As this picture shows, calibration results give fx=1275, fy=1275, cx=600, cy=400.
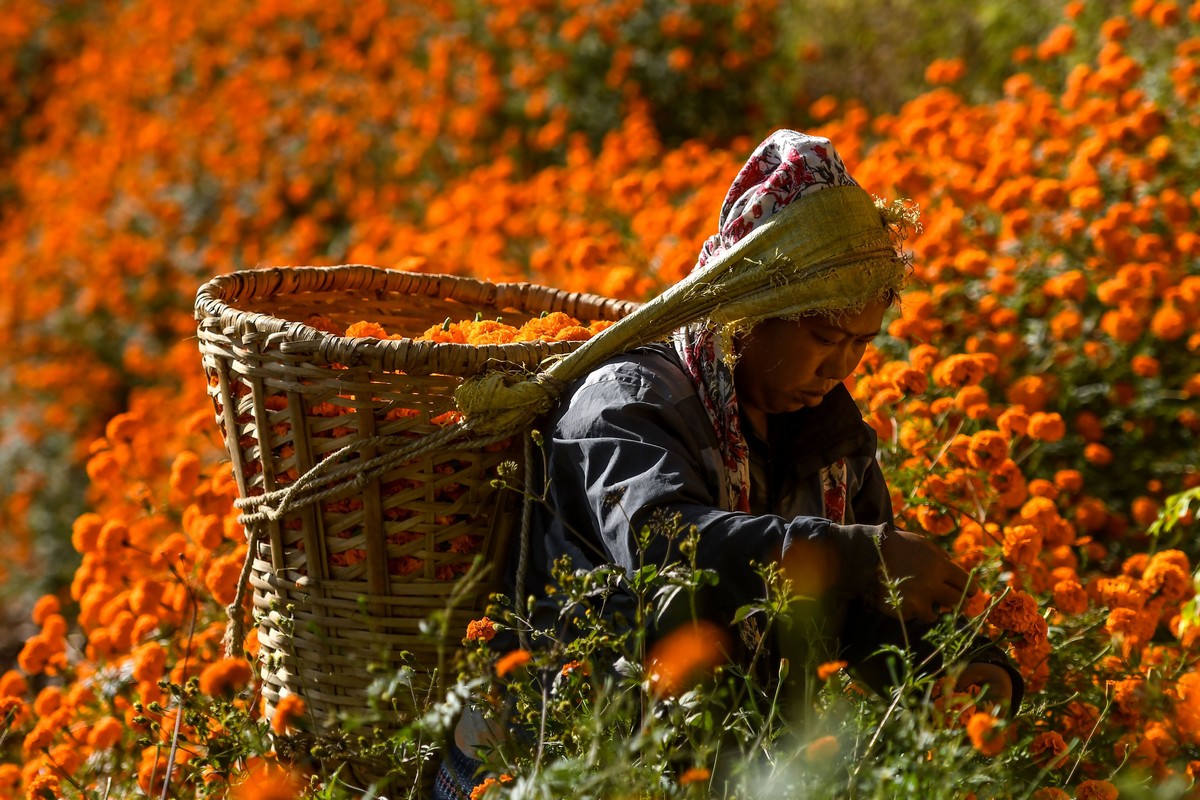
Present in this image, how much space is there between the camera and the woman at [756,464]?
69.7 inches

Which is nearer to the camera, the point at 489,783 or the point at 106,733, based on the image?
the point at 489,783

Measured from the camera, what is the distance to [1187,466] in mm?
3344

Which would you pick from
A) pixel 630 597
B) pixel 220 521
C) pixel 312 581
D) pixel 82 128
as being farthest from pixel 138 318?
pixel 630 597

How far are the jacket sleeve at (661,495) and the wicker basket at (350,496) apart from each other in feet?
0.56

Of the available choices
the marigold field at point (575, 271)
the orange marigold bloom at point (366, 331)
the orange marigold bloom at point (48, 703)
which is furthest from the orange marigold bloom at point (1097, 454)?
the orange marigold bloom at point (48, 703)

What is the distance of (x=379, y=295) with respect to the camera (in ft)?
9.34

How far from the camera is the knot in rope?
207 centimetres

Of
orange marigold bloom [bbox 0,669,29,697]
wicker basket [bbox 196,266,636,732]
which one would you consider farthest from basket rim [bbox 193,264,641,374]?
orange marigold bloom [bbox 0,669,29,697]

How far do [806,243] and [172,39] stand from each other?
8515 millimetres

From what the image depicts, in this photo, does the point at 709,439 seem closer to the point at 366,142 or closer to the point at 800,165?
the point at 800,165

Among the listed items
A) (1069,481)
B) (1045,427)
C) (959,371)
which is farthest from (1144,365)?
(959,371)

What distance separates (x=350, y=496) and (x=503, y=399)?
32 cm

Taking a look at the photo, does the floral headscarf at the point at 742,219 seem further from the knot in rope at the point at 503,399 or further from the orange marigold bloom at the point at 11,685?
the orange marigold bloom at the point at 11,685

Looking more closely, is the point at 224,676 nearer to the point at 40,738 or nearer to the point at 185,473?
the point at 40,738
